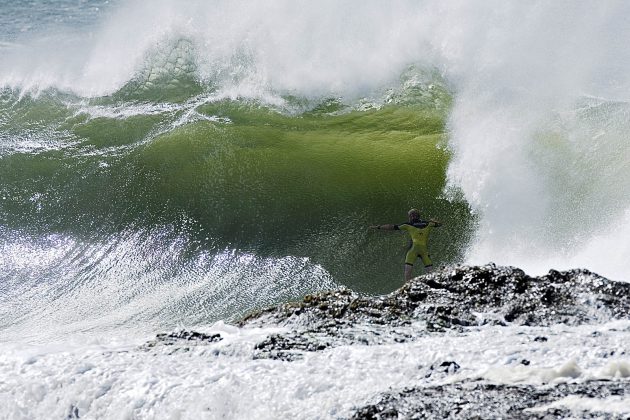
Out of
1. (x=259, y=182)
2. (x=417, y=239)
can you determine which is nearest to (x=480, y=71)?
(x=259, y=182)

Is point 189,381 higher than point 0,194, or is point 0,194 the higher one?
point 0,194

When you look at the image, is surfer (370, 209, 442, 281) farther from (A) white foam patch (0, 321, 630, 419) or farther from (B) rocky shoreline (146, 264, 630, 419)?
(A) white foam patch (0, 321, 630, 419)

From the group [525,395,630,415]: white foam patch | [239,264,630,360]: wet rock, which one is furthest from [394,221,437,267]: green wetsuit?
[525,395,630,415]: white foam patch

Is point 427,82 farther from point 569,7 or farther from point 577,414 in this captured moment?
point 577,414

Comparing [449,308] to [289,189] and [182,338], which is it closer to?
[182,338]

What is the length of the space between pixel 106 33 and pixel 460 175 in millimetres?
9281

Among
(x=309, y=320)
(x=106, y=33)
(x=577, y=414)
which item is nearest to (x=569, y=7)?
(x=106, y=33)

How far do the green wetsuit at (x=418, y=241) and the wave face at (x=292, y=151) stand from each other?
50 centimetres

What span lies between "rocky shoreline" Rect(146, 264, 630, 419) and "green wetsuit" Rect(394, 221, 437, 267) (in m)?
2.14

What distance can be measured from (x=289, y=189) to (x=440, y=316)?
5.41m

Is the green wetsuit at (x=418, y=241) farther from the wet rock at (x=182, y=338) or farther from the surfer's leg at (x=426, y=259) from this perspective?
the wet rock at (x=182, y=338)

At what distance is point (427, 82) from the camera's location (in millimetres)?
14445

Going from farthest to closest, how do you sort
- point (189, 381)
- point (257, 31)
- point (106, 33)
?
point (106, 33) < point (257, 31) < point (189, 381)

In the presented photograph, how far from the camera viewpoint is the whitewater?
6648mm
